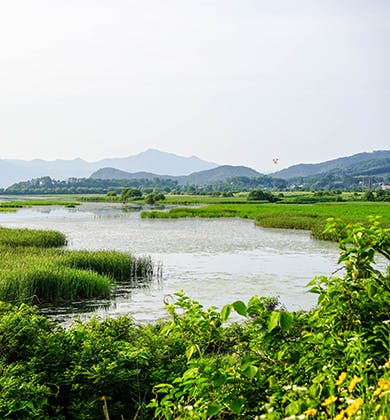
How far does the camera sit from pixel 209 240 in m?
37.8

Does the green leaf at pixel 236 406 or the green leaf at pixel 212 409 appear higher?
the green leaf at pixel 212 409

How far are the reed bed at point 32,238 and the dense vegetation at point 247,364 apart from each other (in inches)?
816

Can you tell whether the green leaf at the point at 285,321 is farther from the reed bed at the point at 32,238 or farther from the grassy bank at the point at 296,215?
the grassy bank at the point at 296,215

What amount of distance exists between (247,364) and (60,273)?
47.3ft

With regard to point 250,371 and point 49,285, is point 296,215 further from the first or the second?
point 250,371

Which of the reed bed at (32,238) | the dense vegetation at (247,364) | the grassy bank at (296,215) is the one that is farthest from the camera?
the grassy bank at (296,215)

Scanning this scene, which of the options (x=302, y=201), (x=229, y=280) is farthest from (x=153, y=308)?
(x=302, y=201)

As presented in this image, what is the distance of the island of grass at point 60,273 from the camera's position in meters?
15.8

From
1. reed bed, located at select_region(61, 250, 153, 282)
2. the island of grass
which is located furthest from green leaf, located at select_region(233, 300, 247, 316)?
reed bed, located at select_region(61, 250, 153, 282)

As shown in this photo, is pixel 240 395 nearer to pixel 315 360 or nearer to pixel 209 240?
pixel 315 360

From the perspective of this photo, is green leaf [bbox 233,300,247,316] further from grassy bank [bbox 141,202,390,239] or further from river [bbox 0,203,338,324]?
grassy bank [bbox 141,202,390,239]

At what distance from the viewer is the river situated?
1766 cm

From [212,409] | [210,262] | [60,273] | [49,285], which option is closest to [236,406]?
[212,409]

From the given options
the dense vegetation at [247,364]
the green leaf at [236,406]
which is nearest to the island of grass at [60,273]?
the dense vegetation at [247,364]
